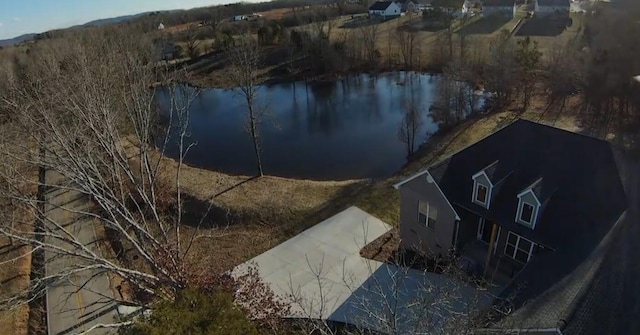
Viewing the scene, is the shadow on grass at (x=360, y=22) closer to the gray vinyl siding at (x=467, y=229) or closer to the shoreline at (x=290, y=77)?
the shoreline at (x=290, y=77)

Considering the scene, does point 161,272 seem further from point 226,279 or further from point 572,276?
point 572,276

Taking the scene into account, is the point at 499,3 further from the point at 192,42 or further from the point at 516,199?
the point at 516,199

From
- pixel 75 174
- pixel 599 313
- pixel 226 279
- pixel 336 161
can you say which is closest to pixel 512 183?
pixel 599 313

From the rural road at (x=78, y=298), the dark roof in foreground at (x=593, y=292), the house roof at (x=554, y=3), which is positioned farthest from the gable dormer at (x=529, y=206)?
the house roof at (x=554, y=3)

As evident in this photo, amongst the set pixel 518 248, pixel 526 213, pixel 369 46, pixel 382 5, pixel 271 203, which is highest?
pixel 382 5

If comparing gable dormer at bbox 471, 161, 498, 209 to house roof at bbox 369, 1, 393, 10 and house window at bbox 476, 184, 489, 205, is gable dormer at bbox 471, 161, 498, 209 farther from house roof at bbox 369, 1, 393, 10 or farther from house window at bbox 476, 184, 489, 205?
house roof at bbox 369, 1, 393, 10

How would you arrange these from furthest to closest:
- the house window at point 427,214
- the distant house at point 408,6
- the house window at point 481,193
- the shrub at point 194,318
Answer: the distant house at point 408,6 < the house window at point 427,214 < the house window at point 481,193 < the shrub at point 194,318

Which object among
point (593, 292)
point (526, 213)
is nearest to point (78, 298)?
point (526, 213)

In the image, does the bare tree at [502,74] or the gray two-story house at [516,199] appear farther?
the bare tree at [502,74]
